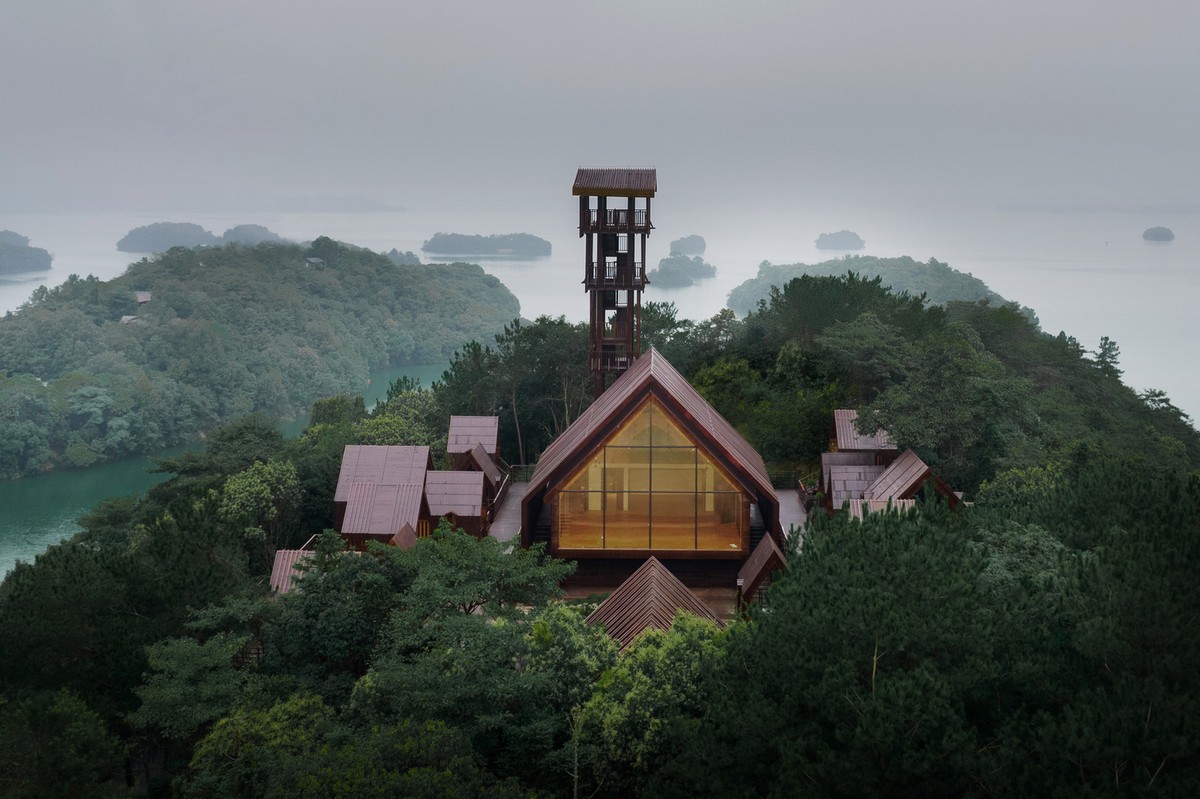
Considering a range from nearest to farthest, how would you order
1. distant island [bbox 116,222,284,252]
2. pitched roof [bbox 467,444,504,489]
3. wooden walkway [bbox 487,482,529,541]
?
wooden walkway [bbox 487,482,529,541]
pitched roof [bbox 467,444,504,489]
distant island [bbox 116,222,284,252]

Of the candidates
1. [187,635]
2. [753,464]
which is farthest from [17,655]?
[753,464]

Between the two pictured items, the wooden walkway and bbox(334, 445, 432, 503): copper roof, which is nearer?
bbox(334, 445, 432, 503): copper roof

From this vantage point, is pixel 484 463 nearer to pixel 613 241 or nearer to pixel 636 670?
pixel 613 241

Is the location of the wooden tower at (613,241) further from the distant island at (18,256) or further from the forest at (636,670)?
the distant island at (18,256)

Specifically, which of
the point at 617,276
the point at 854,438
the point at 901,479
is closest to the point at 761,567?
the point at 901,479

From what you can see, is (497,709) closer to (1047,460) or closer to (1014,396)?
(1047,460)

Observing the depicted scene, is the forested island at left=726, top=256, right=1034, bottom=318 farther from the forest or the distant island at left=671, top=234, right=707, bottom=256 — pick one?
the forest

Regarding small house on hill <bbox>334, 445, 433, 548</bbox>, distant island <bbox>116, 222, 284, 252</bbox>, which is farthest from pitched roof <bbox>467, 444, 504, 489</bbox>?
distant island <bbox>116, 222, 284, 252</bbox>
